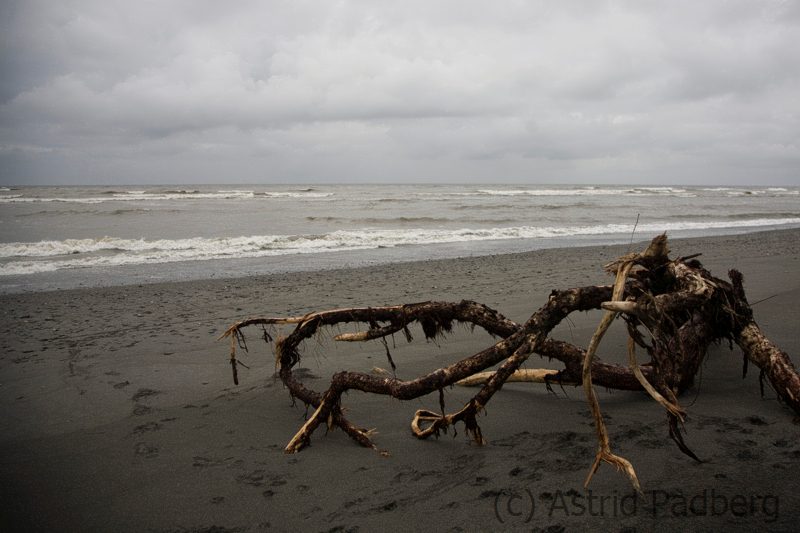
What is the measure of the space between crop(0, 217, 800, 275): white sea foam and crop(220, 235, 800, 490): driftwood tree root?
37.3 feet

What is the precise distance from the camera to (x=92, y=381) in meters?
4.64

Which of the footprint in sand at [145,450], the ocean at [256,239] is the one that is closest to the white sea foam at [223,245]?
the ocean at [256,239]

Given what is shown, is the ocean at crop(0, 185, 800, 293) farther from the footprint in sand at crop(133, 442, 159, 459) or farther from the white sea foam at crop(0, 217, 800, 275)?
the footprint in sand at crop(133, 442, 159, 459)

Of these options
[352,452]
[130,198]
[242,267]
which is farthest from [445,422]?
[130,198]

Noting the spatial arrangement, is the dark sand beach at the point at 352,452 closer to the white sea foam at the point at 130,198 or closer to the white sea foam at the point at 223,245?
the white sea foam at the point at 223,245

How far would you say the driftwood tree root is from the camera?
2668 mm

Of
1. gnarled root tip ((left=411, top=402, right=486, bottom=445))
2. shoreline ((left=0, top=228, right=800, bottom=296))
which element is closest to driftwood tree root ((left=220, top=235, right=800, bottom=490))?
gnarled root tip ((left=411, top=402, right=486, bottom=445))

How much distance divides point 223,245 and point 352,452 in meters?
13.9

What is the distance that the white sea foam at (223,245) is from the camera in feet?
43.3

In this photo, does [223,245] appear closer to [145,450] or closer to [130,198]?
[145,450]

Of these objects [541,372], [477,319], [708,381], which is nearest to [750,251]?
[708,381]

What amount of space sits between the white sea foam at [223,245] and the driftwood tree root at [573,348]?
11374mm

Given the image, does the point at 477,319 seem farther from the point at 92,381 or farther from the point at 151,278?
the point at 151,278

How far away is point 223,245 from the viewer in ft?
52.1
